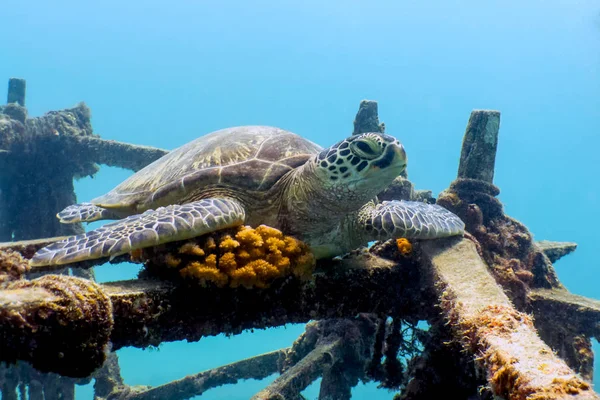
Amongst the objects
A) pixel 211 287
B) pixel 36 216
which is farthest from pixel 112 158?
pixel 211 287

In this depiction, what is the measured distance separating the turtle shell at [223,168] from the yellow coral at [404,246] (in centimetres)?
130

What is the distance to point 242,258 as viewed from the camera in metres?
2.74

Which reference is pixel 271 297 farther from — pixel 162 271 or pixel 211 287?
pixel 162 271

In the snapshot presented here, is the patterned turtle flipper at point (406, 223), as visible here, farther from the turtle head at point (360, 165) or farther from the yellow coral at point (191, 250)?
the yellow coral at point (191, 250)

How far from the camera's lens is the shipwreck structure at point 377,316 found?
1599mm

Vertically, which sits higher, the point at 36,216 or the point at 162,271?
the point at 36,216

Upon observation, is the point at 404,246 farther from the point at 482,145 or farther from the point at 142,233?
the point at 142,233

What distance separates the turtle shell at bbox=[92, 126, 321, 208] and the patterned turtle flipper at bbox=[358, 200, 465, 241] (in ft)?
3.14

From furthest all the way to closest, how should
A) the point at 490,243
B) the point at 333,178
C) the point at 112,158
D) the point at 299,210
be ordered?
the point at 112,158
the point at 490,243
the point at 299,210
the point at 333,178

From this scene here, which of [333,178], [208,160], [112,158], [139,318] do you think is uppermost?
[112,158]

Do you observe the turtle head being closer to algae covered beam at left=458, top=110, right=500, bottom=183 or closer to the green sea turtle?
the green sea turtle

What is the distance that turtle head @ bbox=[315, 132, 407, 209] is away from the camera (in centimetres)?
314

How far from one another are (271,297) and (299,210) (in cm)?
101

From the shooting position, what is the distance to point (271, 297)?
2.82 meters
